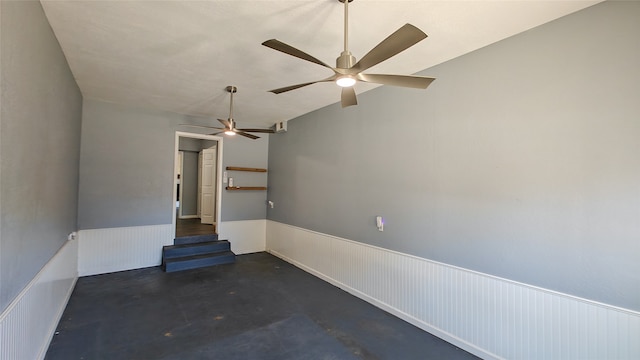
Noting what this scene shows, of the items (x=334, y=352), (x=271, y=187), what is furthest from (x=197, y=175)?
(x=334, y=352)

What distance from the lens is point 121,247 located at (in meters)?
4.77

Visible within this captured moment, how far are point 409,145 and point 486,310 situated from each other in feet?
6.02

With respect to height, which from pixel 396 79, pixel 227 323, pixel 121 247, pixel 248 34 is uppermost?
pixel 248 34

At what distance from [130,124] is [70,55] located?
82.7 inches

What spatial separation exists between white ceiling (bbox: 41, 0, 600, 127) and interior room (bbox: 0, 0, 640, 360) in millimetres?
19

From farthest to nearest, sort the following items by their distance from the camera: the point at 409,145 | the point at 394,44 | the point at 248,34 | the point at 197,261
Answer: the point at 197,261
the point at 409,145
the point at 248,34
the point at 394,44

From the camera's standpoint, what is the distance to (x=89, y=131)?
4.52 meters

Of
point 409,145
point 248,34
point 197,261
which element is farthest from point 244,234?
point 248,34

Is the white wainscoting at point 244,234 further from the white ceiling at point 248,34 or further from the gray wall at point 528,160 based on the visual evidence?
the gray wall at point 528,160

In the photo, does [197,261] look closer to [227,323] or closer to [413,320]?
[227,323]

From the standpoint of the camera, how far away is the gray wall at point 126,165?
4527 millimetres

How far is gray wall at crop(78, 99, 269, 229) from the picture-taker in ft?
14.9

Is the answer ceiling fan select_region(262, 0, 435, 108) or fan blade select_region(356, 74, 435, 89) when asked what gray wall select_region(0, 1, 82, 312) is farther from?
fan blade select_region(356, 74, 435, 89)

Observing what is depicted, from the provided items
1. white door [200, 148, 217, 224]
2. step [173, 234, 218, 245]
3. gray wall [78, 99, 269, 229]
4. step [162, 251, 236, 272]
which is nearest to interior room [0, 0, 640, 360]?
gray wall [78, 99, 269, 229]
